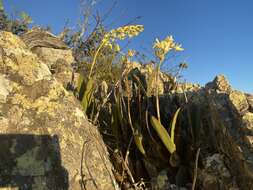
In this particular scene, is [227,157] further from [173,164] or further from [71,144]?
[71,144]

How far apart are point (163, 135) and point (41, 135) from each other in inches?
32.3

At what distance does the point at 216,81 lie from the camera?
10.2 ft

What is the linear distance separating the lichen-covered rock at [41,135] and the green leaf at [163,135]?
1.27 ft

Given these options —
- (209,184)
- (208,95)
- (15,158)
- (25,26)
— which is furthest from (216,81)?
(25,26)

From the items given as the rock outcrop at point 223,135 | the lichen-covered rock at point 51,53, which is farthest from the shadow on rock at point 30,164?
the lichen-covered rock at point 51,53

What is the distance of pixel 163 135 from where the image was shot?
268cm

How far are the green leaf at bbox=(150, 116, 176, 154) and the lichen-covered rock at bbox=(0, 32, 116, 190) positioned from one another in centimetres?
39

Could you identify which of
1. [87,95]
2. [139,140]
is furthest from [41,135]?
[87,95]

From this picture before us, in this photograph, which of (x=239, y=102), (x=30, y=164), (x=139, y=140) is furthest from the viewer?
(x=139, y=140)

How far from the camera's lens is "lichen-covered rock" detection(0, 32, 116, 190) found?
220 cm

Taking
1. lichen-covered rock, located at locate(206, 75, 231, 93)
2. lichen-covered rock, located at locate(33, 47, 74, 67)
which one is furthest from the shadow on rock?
lichen-covered rock, located at locate(33, 47, 74, 67)

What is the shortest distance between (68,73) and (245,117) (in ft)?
6.01

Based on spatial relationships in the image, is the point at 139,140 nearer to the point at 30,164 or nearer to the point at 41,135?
the point at 41,135

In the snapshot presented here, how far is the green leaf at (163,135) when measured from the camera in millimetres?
2672
